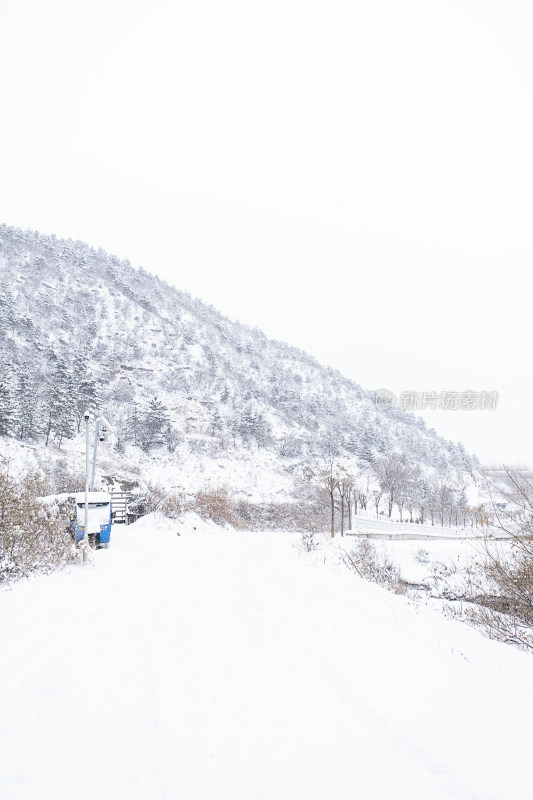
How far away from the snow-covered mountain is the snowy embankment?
30.9 metres

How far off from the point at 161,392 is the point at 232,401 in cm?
1277

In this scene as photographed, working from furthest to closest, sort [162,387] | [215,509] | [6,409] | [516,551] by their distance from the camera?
[162,387] → [6,409] → [215,509] → [516,551]

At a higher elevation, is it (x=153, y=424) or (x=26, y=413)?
(x=26, y=413)

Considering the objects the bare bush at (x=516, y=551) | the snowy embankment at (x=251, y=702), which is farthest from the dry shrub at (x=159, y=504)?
the bare bush at (x=516, y=551)

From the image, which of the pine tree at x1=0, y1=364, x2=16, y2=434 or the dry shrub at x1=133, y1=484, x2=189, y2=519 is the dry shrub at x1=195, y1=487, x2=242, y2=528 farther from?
the pine tree at x1=0, y1=364, x2=16, y2=434

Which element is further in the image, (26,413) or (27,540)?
(26,413)

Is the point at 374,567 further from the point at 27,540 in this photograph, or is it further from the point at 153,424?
the point at 153,424

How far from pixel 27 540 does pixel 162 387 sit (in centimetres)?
5969

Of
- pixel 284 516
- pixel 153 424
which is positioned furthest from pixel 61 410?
pixel 284 516

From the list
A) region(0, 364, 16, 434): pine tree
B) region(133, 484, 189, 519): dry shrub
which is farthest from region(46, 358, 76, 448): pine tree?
region(133, 484, 189, 519): dry shrub

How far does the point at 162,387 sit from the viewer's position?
219 feet

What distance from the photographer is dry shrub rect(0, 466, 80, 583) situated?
321 inches

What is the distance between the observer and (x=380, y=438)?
7925 cm

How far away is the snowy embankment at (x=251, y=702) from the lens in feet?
9.23
